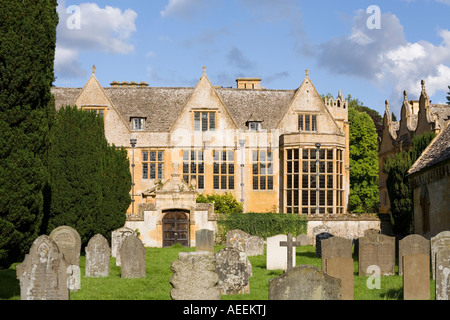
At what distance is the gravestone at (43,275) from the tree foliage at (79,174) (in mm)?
15723

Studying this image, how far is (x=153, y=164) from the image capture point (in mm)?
49000

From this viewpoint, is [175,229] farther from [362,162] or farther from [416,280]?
[362,162]

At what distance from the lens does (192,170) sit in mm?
48906

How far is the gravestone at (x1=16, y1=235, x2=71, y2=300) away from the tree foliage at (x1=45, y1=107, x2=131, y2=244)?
51.6 ft

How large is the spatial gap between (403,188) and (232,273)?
79.2ft

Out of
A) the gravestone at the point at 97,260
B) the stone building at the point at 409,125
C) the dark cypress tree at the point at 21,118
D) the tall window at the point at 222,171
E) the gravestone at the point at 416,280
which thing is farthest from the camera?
the tall window at the point at 222,171

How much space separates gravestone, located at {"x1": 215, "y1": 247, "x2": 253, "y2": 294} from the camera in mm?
18594

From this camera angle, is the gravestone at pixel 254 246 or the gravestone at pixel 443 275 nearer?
the gravestone at pixel 443 275

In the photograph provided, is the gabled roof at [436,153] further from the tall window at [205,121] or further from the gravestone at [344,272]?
the tall window at [205,121]

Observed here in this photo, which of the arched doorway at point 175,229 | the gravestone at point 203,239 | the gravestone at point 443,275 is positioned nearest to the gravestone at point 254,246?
the gravestone at point 203,239

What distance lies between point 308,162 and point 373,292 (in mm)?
29577

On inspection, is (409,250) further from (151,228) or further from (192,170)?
(192,170)

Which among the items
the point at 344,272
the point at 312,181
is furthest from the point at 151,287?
the point at 312,181

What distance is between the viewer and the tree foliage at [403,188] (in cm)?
4053
